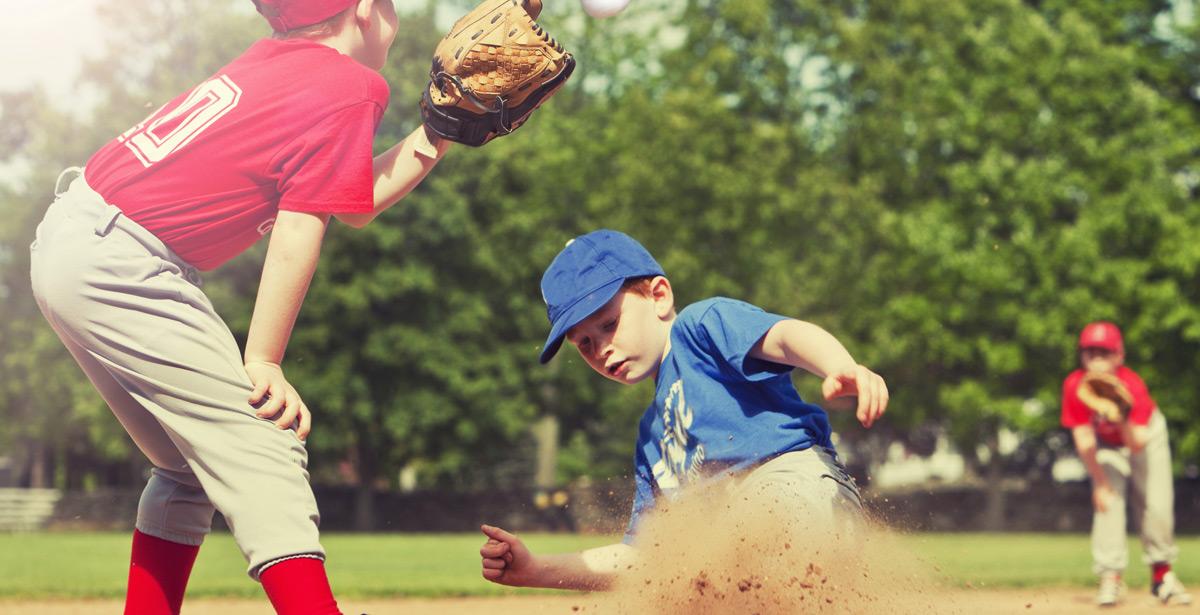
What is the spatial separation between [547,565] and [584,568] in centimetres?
15

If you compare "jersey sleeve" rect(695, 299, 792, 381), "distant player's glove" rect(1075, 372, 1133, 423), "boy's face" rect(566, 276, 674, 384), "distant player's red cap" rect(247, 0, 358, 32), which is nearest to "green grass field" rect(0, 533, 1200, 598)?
"jersey sleeve" rect(695, 299, 792, 381)

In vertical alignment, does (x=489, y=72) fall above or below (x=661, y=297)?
above

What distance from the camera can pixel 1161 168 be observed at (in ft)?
87.1

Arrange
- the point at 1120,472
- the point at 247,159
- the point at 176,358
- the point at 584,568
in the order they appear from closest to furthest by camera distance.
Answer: the point at 176,358 → the point at 247,159 → the point at 584,568 → the point at 1120,472

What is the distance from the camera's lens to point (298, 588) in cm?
324

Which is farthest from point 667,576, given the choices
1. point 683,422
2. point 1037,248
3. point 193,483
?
point 1037,248

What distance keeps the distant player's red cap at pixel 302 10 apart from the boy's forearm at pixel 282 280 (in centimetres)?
65

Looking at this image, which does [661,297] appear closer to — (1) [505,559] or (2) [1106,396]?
(1) [505,559]

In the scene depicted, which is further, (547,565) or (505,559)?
(547,565)

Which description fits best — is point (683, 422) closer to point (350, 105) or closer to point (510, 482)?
point (350, 105)

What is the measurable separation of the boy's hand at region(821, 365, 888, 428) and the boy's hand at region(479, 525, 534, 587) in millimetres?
1025

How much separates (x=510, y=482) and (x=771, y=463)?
141ft

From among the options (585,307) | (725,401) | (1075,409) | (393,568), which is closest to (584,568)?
(725,401)

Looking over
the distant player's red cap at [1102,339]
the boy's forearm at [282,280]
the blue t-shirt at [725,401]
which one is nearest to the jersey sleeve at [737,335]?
the blue t-shirt at [725,401]
